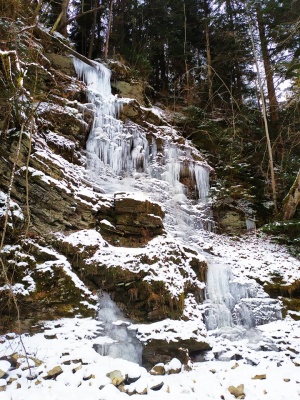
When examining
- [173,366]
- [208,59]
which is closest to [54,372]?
[173,366]

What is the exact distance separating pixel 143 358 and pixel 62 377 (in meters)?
1.49

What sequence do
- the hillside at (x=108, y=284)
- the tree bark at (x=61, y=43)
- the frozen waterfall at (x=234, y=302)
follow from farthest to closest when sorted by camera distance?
the tree bark at (x=61, y=43) < the frozen waterfall at (x=234, y=302) < the hillside at (x=108, y=284)

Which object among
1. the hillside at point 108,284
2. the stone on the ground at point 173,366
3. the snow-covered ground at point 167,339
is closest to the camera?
the snow-covered ground at point 167,339

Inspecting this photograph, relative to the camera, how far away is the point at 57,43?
12039mm

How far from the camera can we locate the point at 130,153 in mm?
10617

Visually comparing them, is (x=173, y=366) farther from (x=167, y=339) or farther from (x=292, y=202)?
(x=292, y=202)

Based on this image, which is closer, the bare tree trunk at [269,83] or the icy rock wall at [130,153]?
the icy rock wall at [130,153]

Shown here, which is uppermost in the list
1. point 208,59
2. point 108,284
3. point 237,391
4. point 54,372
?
point 208,59

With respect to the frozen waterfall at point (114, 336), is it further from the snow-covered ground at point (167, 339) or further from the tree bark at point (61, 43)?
the tree bark at point (61, 43)

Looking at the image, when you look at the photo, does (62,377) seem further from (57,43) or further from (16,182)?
(57,43)

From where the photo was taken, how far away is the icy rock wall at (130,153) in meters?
9.94

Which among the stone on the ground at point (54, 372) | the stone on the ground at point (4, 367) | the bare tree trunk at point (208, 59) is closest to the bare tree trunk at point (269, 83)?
the bare tree trunk at point (208, 59)

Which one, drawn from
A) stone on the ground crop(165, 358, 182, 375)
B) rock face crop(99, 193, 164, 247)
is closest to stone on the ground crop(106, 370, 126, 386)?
stone on the ground crop(165, 358, 182, 375)

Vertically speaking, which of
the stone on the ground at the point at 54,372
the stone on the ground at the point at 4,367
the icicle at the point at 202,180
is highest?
the icicle at the point at 202,180
